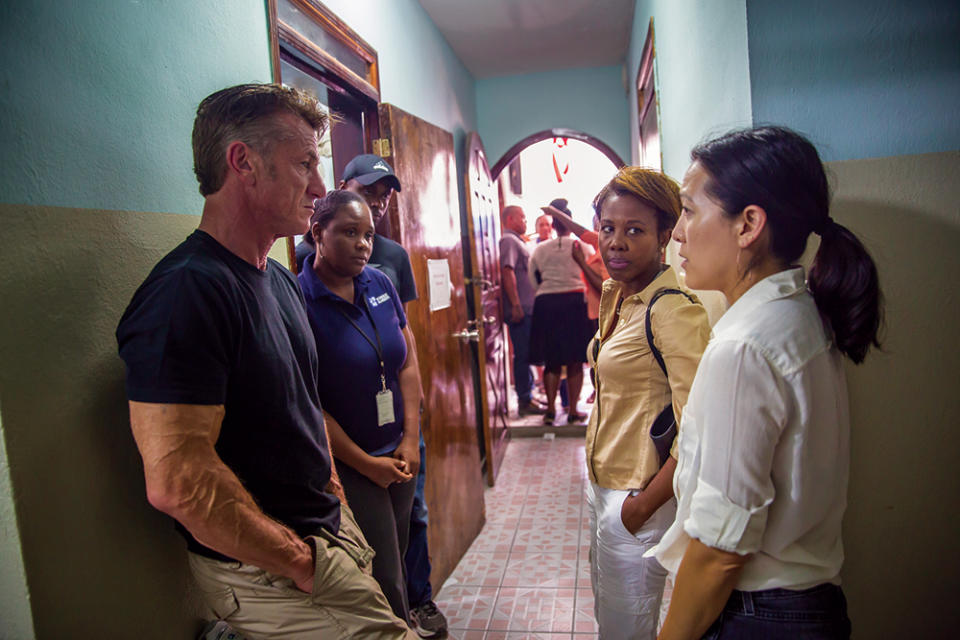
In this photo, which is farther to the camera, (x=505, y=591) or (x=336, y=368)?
(x=505, y=591)

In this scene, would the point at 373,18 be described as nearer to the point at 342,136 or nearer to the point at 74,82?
the point at 342,136

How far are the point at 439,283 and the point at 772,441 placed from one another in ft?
6.67

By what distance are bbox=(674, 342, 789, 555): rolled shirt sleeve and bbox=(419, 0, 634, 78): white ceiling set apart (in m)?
3.25

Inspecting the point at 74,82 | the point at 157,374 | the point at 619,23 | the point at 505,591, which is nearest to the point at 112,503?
the point at 157,374

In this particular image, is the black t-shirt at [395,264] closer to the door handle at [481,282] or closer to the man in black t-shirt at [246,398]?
the man in black t-shirt at [246,398]

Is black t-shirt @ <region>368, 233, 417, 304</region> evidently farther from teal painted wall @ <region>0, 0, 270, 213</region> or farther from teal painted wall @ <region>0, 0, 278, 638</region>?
teal painted wall @ <region>0, 0, 278, 638</region>

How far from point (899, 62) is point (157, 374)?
1652 millimetres

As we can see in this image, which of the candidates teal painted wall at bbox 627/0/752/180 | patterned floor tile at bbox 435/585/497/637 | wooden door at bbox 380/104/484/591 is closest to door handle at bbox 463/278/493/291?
wooden door at bbox 380/104/484/591

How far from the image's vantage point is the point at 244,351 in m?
0.97

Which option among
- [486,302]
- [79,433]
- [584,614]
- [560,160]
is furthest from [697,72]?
[560,160]

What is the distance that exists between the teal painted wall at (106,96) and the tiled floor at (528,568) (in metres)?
1.85

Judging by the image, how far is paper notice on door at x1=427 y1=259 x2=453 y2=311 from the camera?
257 centimetres

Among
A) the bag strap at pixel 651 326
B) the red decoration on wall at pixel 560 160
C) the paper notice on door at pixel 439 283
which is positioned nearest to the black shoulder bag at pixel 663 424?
the bag strap at pixel 651 326

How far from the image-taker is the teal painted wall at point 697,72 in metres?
1.38
